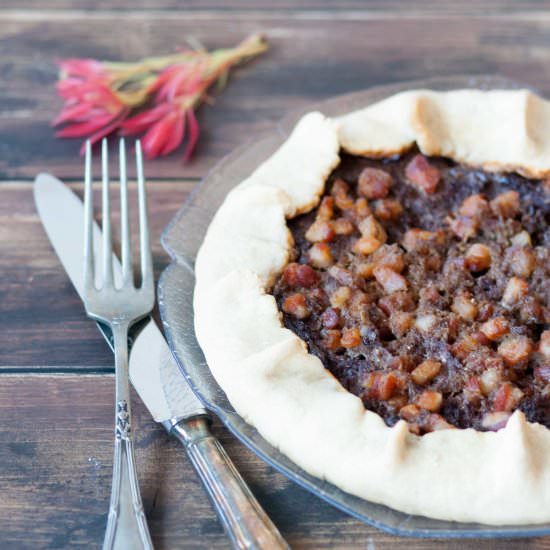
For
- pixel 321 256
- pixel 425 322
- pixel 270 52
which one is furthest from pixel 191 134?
pixel 425 322

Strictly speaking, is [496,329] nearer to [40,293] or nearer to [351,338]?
[351,338]

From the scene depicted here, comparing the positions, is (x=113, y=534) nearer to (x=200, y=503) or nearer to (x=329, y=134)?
(x=200, y=503)

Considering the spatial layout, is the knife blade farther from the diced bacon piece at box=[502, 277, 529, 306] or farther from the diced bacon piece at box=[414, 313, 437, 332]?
the diced bacon piece at box=[502, 277, 529, 306]

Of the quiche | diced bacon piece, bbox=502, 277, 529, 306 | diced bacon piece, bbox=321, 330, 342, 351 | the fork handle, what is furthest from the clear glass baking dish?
diced bacon piece, bbox=502, 277, 529, 306

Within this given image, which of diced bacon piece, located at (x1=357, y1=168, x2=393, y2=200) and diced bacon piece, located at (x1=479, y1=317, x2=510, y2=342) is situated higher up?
diced bacon piece, located at (x1=357, y1=168, x2=393, y2=200)

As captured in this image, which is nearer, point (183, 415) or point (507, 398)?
point (507, 398)

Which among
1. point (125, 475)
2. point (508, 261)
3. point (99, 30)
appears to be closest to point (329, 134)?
point (508, 261)

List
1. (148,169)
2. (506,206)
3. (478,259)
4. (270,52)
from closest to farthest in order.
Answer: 1. (478,259)
2. (506,206)
3. (148,169)
4. (270,52)
